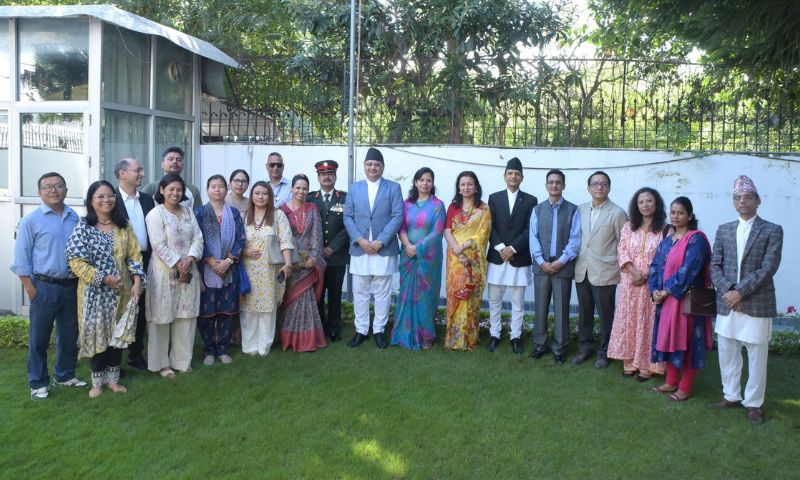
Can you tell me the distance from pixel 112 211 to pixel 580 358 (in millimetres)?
3810

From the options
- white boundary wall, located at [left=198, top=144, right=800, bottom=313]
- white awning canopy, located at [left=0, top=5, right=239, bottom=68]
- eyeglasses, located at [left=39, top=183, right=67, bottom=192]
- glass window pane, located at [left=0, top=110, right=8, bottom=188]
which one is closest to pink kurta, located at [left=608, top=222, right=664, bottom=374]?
white boundary wall, located at [left=198, top=144, right=800, bottom=313]

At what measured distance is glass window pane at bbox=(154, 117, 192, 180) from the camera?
7582 millimetres

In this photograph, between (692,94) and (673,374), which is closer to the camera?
(673,374)

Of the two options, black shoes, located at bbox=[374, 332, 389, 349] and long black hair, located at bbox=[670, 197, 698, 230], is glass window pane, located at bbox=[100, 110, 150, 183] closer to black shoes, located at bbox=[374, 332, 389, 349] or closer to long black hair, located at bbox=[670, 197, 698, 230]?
black shoes, located at bbox=[374, 332, 389, 349]

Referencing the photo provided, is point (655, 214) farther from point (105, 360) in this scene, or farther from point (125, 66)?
point (125, 66)

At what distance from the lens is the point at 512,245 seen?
5.84m

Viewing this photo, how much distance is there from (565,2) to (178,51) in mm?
4840

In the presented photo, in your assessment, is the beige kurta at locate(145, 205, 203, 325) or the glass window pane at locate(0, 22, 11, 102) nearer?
the beige kurta at locate(145, 205, 203, 325)

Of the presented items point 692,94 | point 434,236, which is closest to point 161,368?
point 434,236

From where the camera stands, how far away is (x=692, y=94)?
7.48 meters

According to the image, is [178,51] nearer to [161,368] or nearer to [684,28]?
[161,368]

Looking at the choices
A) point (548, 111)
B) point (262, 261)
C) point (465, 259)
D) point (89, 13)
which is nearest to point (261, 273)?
point (262, 261)

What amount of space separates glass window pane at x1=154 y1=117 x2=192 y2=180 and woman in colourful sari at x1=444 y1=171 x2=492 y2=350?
11.8 feet

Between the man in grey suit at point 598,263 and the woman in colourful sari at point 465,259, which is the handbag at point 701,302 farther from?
the woman in colourful sari at point 465,259
